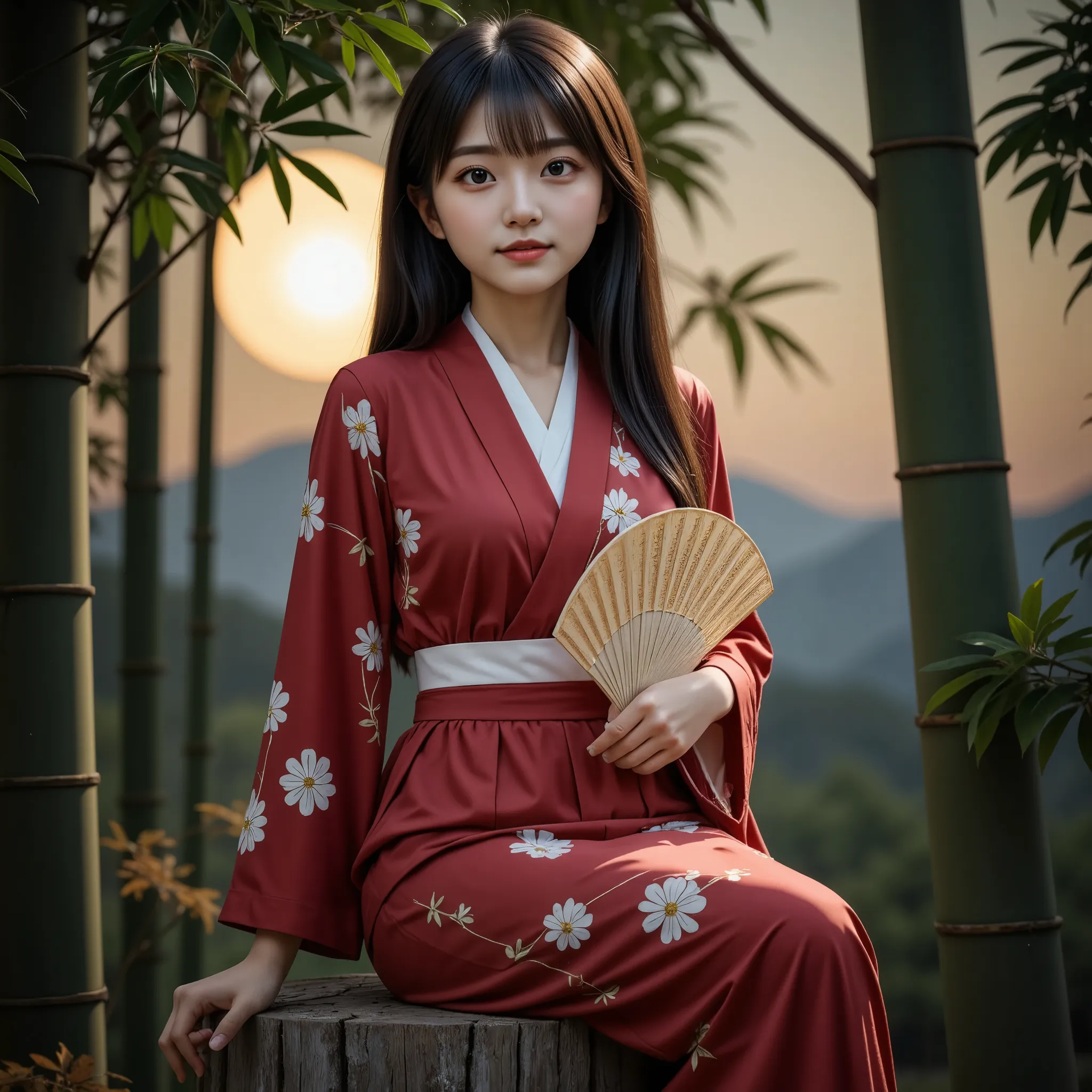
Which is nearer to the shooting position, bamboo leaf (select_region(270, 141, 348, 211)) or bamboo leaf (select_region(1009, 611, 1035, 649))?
bamboo leaf (select_region(1009, 611, 1035, 649))

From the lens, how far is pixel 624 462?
1854 millimetres

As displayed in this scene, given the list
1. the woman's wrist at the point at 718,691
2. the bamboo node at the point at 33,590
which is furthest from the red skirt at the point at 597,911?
the bamboo node at the point at 33,590

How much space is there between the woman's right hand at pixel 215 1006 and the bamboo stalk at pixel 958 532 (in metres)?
1.02

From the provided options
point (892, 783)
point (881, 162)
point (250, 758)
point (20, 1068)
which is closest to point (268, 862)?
→ point (20, 1068)

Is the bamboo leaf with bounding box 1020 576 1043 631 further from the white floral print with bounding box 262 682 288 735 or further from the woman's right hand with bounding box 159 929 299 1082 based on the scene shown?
the woman's right hand with bounding box 159 929 299 1082

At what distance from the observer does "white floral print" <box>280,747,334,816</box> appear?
67.2 inches

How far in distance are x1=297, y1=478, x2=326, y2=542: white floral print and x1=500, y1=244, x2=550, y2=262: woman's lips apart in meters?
0.40

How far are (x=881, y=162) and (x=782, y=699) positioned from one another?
13.9ft

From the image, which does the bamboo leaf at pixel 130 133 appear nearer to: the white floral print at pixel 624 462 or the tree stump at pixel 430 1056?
the white floral print at pixel 624 462

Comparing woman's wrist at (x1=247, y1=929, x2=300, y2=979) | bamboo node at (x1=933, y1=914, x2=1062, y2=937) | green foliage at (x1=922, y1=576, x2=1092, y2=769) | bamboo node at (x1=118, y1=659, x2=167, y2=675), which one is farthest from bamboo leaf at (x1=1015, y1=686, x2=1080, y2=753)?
bamboo node at (x1=118, y1=659, x2=167, y2=675)

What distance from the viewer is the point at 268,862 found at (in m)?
1.67

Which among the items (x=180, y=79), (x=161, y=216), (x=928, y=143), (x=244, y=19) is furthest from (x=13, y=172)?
(x=928, y=143)

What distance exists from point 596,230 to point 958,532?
721 mm

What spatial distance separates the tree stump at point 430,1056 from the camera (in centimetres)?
149
